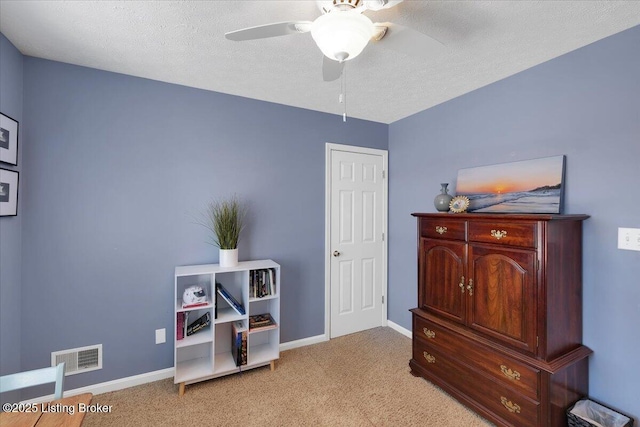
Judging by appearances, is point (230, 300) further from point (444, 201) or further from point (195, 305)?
point (444, 201)

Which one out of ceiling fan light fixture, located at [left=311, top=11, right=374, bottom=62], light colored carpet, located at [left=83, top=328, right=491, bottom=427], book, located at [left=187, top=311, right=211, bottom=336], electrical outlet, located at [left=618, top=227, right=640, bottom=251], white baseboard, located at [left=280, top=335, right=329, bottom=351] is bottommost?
light colored carpet, located at [left=83, top=328, right=491, bottom=427]

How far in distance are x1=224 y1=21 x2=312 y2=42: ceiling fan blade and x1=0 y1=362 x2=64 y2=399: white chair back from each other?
1583 mm

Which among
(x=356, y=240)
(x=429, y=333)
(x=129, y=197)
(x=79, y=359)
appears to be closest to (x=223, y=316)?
(x=79, y=359)

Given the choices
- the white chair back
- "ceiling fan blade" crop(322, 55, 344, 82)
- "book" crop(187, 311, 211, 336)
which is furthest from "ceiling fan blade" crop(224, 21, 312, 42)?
"book" crop(187, 311, 211, 336)

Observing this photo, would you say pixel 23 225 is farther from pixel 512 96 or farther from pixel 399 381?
pixel 512 96

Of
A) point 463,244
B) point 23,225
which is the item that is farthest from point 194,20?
point 463,244

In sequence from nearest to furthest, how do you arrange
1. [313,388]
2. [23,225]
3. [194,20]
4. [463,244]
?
[194,20], [23,225], [463,244], [313,388]

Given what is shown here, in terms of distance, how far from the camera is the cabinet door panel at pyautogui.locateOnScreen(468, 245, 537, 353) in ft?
5.65

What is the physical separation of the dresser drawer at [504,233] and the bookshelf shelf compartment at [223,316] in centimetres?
163

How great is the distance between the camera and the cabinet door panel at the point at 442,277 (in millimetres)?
2135

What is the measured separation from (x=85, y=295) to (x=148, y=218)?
710 millimetres

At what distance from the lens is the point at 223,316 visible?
93.8 inches

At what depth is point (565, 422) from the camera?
1702 mm

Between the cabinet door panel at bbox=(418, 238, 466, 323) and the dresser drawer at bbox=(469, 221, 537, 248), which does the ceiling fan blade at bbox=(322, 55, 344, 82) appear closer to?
the dresser drawer at bbox=(469, 221, 537, 248)
